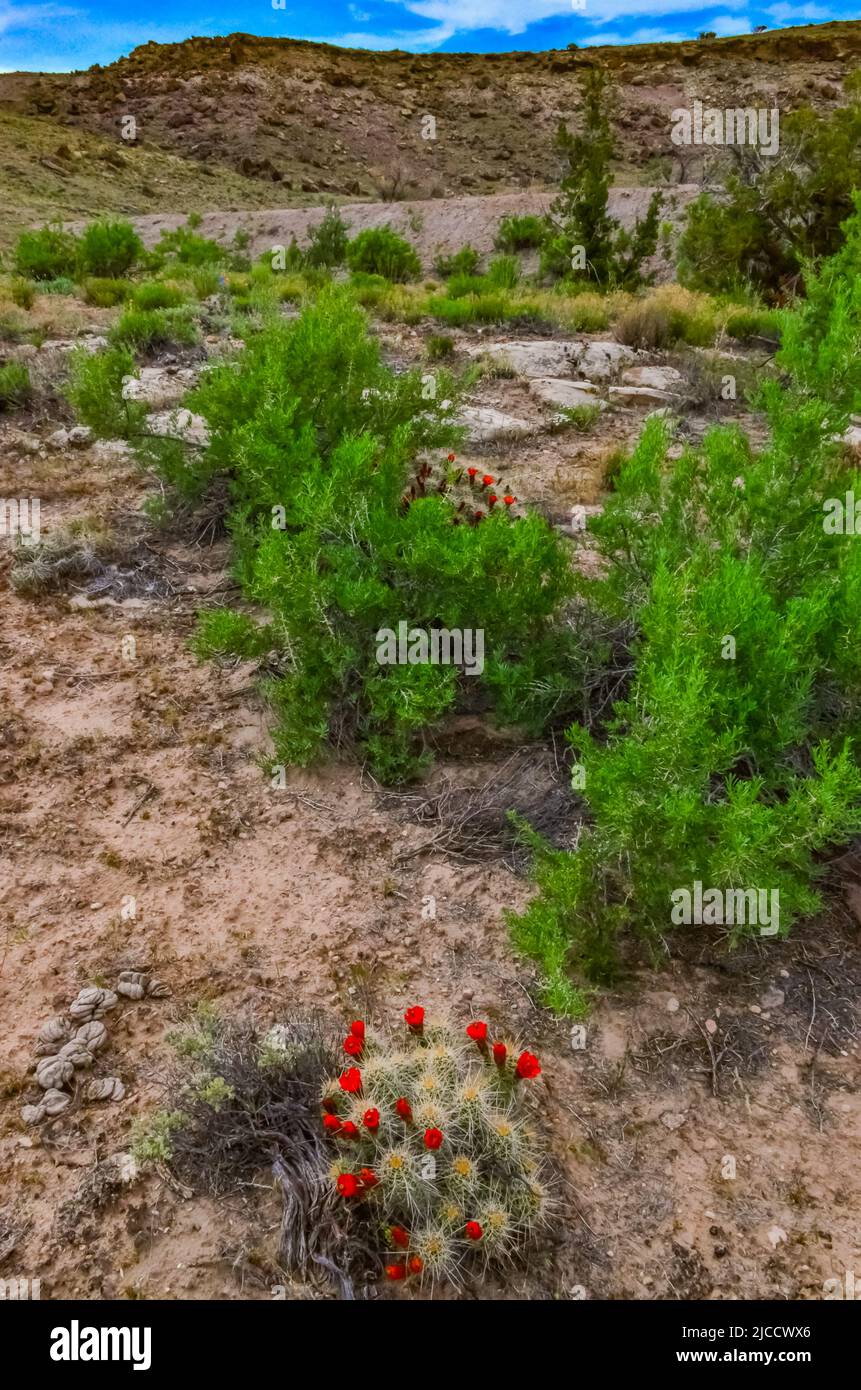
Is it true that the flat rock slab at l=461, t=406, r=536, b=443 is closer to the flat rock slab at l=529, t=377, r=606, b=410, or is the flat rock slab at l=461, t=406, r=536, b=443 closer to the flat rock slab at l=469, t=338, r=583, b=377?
the flat rock slab at l=529, t=377, r=606, b=410

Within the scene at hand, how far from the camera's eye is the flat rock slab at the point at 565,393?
A: 326 inches

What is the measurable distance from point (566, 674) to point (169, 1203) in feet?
8.38

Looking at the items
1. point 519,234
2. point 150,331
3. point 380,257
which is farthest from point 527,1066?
point 519,234

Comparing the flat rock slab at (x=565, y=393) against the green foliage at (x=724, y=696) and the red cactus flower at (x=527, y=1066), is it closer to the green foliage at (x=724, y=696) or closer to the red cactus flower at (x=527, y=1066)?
the green foliage at (x=724, y=696)

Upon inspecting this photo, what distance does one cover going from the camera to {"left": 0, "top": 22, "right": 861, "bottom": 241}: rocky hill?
111ft

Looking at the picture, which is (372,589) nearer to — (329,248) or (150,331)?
(150,331)

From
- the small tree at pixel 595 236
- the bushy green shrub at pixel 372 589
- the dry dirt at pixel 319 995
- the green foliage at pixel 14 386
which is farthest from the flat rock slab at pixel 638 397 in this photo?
the small tree at pixel 595 236

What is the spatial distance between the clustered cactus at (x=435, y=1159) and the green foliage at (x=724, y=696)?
0.47 meters

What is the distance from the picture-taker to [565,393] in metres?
8.49

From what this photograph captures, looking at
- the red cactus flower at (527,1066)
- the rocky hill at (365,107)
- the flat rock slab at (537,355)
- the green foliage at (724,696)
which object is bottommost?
the red cactus flower at (527,1066)

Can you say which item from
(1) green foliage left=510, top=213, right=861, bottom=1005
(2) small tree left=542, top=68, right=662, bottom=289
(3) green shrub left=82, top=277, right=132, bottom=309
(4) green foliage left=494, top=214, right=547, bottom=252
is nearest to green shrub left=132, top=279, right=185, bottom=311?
(3) green shrub left=82, top=277, right=132, bottom=309

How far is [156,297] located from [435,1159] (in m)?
11.6
